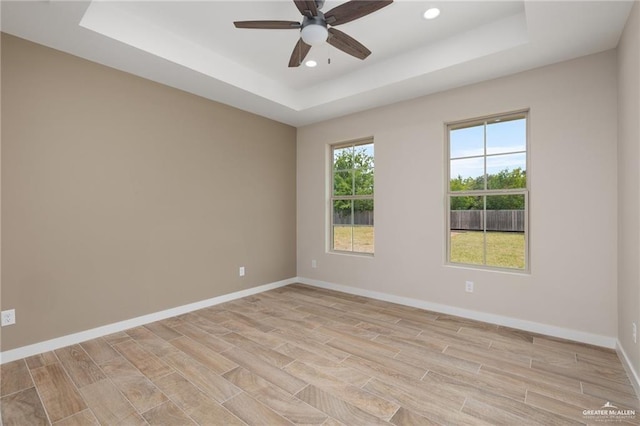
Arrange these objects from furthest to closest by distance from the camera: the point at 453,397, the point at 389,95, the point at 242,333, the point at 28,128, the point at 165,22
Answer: the point at 389,95, the point at 242,333, the point at 165,22, the point at 28,128, the point at 453,397

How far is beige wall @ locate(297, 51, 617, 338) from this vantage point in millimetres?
2770

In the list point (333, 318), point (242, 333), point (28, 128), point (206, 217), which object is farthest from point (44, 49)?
point (333, 318)

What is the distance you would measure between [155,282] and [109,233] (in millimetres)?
734

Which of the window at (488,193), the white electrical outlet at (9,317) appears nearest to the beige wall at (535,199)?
the window at (488,193)

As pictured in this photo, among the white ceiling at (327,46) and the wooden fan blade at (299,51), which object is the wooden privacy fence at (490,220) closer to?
the white ceiling at (327,46)

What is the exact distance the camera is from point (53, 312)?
2.72 m

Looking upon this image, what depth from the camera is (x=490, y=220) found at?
3471 mm

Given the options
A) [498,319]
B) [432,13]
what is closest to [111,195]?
[432,13]

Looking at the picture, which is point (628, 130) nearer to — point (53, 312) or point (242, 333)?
point (242, 333)

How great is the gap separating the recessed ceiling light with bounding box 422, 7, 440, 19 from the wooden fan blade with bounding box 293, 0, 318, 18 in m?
1.16

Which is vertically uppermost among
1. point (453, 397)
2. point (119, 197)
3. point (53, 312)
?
point (119, 197)

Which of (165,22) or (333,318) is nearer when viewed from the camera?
(165,22)

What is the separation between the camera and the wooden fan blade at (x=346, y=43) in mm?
2379

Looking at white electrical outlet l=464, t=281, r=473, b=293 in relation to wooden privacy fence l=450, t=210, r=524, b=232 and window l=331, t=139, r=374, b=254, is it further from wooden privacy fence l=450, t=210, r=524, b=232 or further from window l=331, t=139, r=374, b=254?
window l=331, t=139, r=374, b=254
